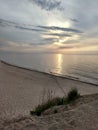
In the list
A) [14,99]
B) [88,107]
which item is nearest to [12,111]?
[14,99]

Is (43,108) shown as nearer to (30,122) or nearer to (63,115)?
(63,115)

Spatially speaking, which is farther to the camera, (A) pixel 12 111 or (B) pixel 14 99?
(B) pixel 14 99

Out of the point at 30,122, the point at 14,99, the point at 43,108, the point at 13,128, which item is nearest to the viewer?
the point at 13,128

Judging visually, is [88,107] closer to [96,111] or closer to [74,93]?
[96,111]

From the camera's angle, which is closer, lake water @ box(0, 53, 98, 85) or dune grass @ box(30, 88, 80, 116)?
dune grass @ box(30, 88, 80, 116)

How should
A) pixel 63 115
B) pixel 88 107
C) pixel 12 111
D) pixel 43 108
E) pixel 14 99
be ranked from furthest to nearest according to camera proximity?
pixel 14 99, pixel 12 111, pixel 43 108, pixel 88 107, pixel 63 115

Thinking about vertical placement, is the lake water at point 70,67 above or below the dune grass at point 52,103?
below

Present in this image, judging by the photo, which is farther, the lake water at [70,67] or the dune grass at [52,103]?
the lake water at [70,67]

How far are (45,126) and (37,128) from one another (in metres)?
0.30

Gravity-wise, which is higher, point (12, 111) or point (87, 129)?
point (87, 129)

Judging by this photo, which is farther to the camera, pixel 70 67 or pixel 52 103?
pixel 70 67

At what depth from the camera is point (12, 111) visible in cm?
1219

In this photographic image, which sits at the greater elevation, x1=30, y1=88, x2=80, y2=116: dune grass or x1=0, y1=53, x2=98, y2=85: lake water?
x1=30, y1=88, x2=80, y2=116: dune grass

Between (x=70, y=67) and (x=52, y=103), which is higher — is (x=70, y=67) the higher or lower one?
the lower one
